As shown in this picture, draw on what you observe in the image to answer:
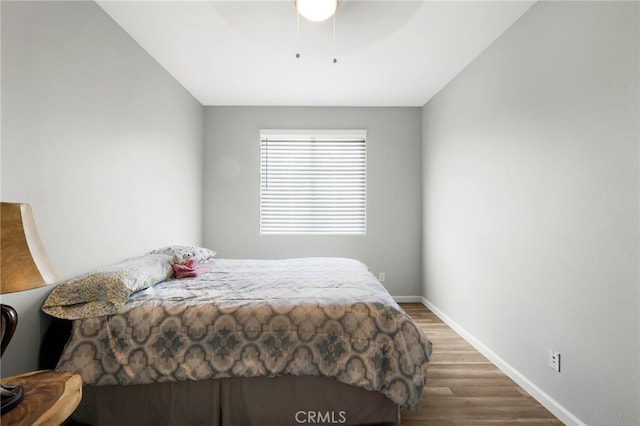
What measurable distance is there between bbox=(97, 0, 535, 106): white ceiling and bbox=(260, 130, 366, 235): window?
2.46 feet

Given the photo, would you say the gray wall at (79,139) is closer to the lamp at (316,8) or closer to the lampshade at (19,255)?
the lampshade at (19,255)

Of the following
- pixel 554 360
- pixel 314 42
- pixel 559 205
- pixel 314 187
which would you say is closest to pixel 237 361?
pixel 554 360

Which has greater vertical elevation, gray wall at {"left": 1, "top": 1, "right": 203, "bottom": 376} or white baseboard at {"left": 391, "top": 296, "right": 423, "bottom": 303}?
gray wall at {"left": 1, "top": 1, "right": 203, "bottom": 376}

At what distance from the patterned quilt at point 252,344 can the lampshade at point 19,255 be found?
80cm

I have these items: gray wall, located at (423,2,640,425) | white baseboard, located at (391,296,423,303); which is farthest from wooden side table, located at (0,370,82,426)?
white baseboard, located at (391,296,423,303)

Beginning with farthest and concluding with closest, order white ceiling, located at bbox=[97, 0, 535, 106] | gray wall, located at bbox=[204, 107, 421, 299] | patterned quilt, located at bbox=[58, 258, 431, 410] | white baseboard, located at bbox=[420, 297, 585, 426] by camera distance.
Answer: gray wall, located at bbox=[204, 107, 421, 299], white ceiling, located at bbox=[97, 0, 535, 106], white baseboard, located at bbox=[420, 297, 585, 426], patterned quilt, located at bbox=[58, 258, 431, 410]

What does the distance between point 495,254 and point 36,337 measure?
3180 mm

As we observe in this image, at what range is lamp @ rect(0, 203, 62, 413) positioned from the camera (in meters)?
1.01

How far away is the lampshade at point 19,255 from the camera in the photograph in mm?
1005

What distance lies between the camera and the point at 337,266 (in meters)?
2.84

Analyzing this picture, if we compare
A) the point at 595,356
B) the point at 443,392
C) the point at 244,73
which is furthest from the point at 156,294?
the point at 595,356

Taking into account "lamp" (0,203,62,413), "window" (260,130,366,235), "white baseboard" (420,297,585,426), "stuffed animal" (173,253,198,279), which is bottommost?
"white baseboard" (420,297,585,426)

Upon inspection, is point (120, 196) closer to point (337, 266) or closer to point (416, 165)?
point (337, 266)

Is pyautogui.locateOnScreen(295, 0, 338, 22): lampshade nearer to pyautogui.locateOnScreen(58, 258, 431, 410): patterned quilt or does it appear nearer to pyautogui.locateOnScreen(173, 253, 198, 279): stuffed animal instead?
pyautogui.locateOnScreen(58, 258, 431, 410): patterned quilt
